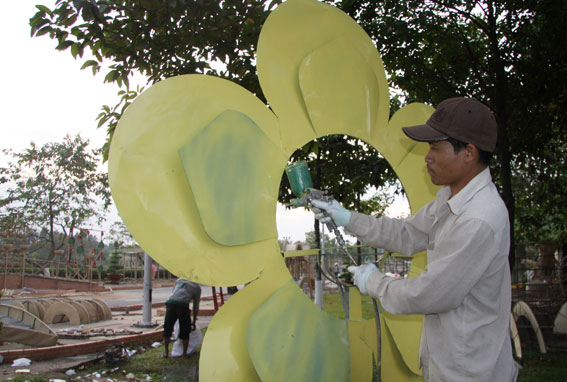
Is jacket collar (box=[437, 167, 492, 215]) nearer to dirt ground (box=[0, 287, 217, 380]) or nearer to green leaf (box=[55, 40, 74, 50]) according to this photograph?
green leaf (box=[55, 40, 74, 50])

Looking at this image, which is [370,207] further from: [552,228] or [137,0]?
[137,0]

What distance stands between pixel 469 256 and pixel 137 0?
110 inches

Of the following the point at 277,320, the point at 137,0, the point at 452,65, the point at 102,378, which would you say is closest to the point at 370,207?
the point at 452,65

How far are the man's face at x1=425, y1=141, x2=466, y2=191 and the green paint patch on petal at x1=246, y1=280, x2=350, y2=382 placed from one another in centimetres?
75

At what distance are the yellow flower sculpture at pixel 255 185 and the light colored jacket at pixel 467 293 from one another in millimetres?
456

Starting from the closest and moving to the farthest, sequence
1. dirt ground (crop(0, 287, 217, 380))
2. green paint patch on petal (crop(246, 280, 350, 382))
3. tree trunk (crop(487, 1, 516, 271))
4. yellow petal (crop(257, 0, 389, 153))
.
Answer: green paint patch on petal (crop(246, 280, 350, 382))
yellow petal (crop(257, 0, 389, 153))
tree trunk (crop(487, 1, 516, 271))
dirt ground (crop(0, 287, 217, 380))

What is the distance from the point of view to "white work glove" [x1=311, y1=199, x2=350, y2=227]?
1982 mm

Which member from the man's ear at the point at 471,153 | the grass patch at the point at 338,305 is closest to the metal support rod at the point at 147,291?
the grass patch at the point at 338,305

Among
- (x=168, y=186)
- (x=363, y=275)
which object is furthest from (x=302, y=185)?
(x=168, y=186)

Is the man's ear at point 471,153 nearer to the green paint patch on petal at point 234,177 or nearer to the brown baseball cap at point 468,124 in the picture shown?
the brown baseball cap at point 468,124

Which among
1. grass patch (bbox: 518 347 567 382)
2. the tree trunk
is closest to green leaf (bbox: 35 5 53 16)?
the tree trunk

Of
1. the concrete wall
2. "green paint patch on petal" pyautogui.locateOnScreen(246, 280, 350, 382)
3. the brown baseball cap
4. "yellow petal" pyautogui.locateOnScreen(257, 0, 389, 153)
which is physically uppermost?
"yellow petal" pyautogui.locateOnScreen(257, 0, 389, 153)

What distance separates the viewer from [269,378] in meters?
1.74

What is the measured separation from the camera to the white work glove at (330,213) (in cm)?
198
